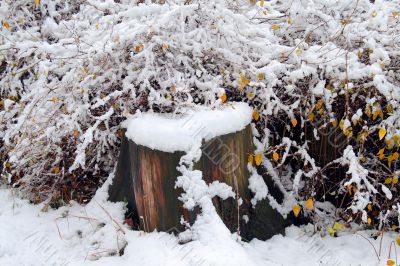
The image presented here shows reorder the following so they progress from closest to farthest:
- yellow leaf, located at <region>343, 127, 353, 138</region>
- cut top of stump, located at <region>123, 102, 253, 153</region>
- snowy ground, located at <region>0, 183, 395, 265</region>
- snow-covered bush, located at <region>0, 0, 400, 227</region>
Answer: snowy ground, located at <region>0, 183, 395, 265</region>
cut top of stump, located at <region>123, 102, 253, 153</region>
yellow leaf, located at <region>343, 127, 353, 138</region>
snow-covered bush, located at <region>0, 0, 400, 227</region>

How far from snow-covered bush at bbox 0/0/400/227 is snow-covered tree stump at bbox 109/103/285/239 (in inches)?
12.5

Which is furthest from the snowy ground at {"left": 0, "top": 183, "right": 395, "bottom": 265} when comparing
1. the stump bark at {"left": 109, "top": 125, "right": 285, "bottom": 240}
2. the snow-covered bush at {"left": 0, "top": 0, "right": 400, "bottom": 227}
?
the snow-covered bush at {"left": 0, "top": 0, "right": 400, "bottom": 227}

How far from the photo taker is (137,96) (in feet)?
12.8

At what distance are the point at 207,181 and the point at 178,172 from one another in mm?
268

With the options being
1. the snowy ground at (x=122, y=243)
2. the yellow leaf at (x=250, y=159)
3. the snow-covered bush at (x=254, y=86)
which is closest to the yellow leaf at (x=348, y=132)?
the snow-covered bush at (x=254, y=86)

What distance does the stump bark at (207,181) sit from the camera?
3.15m

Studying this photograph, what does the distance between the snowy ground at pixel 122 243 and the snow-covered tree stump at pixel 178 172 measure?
0.16m

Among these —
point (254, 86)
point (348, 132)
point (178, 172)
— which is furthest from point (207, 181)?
point (348, 132)

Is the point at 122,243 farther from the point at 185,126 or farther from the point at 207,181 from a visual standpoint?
the point at 185,126

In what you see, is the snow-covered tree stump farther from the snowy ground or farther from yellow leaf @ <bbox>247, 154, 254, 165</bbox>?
the snowy ground

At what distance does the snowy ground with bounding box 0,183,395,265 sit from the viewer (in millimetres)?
2963

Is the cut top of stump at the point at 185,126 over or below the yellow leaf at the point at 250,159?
over

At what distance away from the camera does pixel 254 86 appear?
12.1ft

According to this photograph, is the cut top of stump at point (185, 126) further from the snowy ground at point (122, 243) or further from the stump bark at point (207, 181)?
the snowy ground at point (122, 243)
